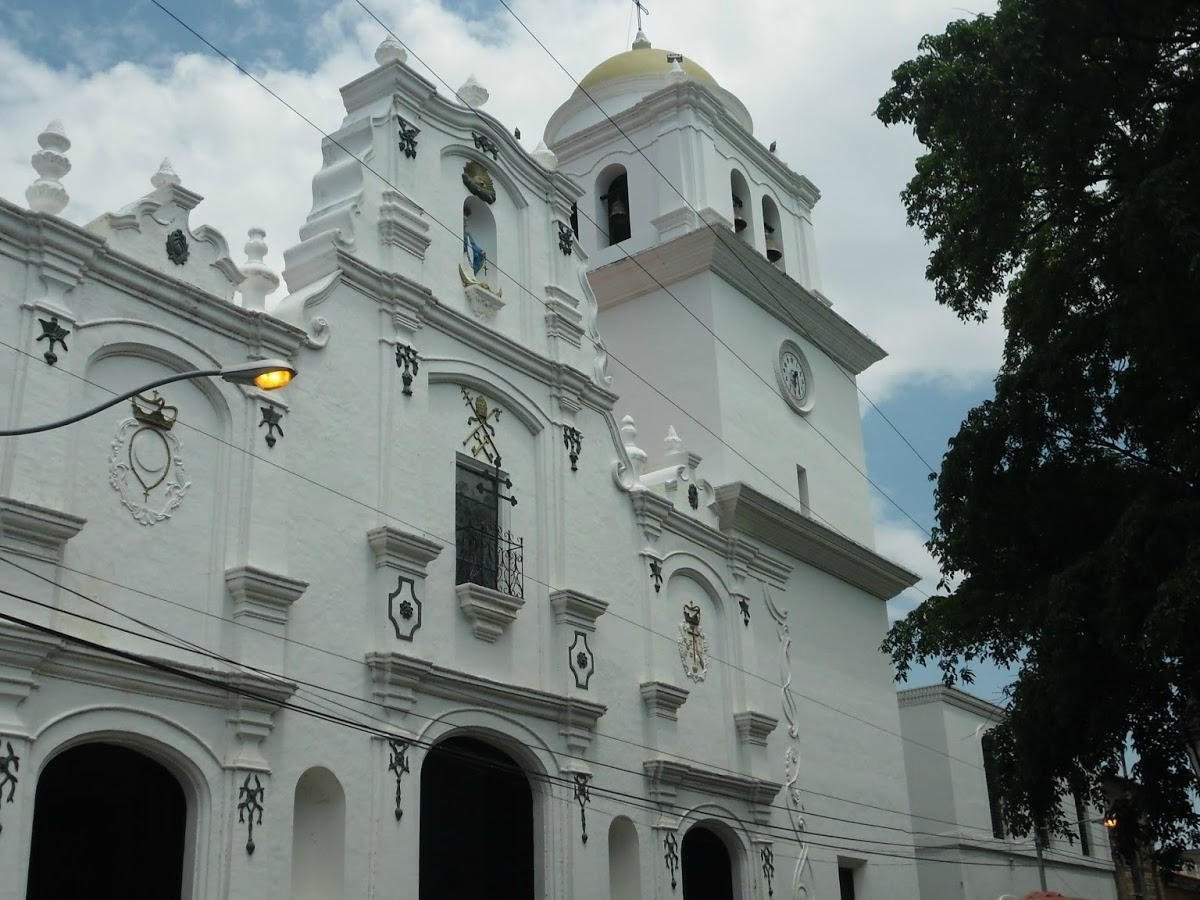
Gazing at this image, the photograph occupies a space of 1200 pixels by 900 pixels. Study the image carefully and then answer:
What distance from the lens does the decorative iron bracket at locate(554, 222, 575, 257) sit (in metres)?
22.7

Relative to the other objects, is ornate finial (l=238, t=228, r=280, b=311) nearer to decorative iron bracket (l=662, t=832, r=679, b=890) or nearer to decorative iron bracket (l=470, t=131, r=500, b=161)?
decorative iron bracket (l=470, t=131, r=500, b=161)

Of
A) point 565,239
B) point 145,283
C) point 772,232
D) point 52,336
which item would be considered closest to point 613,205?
point 772,232

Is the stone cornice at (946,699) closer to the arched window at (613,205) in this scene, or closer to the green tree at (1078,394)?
the arched window at (613,205)

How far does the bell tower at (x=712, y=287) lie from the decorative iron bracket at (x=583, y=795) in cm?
760

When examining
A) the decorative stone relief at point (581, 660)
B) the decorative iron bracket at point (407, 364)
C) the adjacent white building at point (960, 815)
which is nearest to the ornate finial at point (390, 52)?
the decorative iron bracket at point (407, 364)

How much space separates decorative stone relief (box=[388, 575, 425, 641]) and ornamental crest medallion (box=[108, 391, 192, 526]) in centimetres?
303

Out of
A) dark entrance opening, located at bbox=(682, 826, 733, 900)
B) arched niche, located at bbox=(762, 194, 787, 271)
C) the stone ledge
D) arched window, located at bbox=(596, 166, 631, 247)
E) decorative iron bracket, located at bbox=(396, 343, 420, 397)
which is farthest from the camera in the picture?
arched niche, located at bbox=(762, 194, 787, 271)

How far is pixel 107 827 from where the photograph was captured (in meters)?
14.4

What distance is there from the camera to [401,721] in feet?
55.3

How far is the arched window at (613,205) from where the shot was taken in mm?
29219

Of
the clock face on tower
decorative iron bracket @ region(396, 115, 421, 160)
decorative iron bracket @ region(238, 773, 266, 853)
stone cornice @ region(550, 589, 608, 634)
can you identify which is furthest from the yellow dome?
decorative iron bracket @ region(238, 773, 266, 853)

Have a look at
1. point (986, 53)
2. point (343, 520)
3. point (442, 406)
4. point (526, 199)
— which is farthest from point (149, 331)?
point (986, 53)

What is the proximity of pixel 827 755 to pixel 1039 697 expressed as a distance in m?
9.80

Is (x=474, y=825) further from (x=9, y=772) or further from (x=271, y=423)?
(x=9, y=772)
